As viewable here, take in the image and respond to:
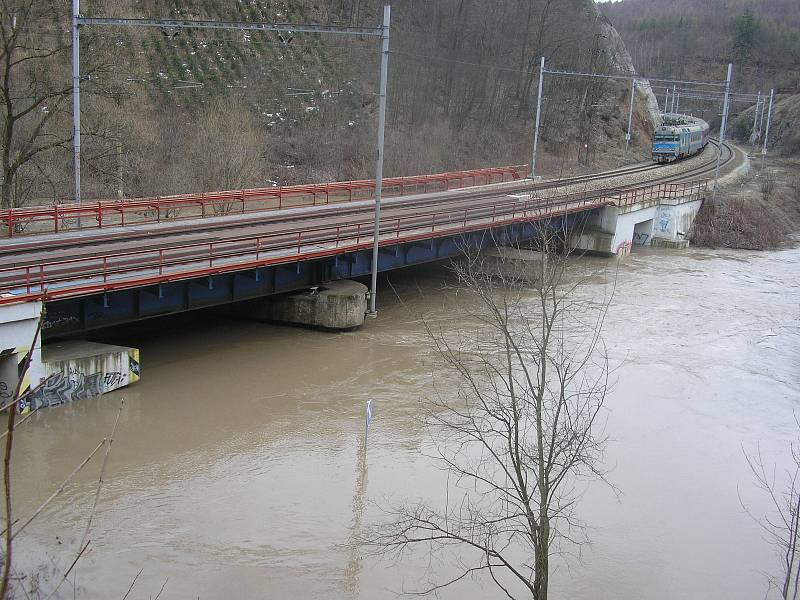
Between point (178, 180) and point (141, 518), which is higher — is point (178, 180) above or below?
above

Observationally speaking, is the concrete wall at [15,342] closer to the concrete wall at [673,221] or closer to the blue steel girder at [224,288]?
the blue steel girder at [224,288]

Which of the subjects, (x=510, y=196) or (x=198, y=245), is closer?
(x=198, y=245)

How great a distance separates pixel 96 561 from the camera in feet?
45.1

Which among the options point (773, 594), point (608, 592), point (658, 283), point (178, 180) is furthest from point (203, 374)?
point (658, 283)

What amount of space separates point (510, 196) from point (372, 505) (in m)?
29.9

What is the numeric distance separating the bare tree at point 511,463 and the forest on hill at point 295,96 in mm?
19634

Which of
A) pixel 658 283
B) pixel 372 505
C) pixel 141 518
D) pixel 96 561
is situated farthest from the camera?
pixel 658 283

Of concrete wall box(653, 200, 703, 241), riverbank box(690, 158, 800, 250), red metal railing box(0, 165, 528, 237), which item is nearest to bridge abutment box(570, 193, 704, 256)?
concrete wall box(653, 200, 703, 241)

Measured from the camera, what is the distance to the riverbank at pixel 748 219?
168 ft

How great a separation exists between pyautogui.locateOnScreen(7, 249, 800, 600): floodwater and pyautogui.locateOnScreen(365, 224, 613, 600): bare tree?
498mm

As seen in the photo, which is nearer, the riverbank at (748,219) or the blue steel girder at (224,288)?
the blue steel girder at (224,288)

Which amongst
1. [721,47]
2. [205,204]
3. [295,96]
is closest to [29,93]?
[205,204]

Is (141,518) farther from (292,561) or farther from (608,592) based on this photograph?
(608,592)

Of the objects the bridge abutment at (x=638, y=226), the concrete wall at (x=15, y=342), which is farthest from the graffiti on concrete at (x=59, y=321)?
the bridge abutment at (x=638, y=226)
